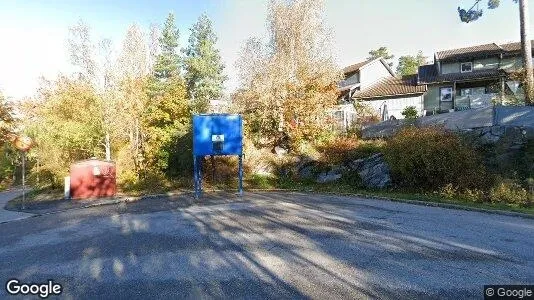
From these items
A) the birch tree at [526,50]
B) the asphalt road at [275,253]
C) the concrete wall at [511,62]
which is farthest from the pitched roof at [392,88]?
the asphalt road at [275,253]

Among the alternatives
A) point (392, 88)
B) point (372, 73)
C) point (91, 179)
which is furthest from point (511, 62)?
point (91, 179)

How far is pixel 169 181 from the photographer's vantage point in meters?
19.3

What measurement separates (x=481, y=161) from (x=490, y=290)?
10.7 metres

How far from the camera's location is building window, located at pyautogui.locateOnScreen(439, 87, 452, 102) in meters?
33.2

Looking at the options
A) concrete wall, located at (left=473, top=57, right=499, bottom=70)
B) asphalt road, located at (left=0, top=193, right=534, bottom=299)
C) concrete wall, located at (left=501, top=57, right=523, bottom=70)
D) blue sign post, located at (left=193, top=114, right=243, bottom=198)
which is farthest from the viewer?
concrete wall, located at (left=473, top=57, right=499, bottom=70)

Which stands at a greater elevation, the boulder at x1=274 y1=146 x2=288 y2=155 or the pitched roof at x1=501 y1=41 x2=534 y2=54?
the pitched roof at x1=501 y1=41 x2=534 y2=54

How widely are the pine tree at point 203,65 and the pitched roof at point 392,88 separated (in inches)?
656

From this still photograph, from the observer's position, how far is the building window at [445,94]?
33.2m

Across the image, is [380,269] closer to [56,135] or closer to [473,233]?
[473,233]

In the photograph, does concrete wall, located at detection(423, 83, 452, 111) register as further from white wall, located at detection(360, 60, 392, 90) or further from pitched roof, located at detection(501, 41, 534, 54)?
white wall, located at detection(360, 60, 392, 90)

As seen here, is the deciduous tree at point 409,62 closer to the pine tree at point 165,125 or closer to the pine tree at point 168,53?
the pine tree at point 168,53

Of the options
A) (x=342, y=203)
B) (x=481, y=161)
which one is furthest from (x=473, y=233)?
(x=481, y=161)

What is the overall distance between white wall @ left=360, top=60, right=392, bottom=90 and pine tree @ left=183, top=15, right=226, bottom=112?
655 inches

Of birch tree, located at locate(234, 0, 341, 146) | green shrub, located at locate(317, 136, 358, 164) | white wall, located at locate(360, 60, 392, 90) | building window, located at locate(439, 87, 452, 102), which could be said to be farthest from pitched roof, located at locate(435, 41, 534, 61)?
green shrub, located at locate(317, 136, 358, 164)
